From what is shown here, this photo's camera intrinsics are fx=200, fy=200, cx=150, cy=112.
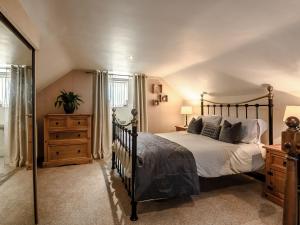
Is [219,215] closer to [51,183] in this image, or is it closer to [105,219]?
[105,219]

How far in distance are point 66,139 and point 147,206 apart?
241 cm

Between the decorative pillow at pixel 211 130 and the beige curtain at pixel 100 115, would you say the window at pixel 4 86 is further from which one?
the decorative pillow at pixel 211 130

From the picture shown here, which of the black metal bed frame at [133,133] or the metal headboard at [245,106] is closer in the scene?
the black metal bed frame at [133,133]

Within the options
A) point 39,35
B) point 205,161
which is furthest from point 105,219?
point 39,35

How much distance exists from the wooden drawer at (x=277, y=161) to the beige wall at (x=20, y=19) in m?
3.09

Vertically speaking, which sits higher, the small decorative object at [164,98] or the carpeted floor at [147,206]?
the small decorative object at [164,98]

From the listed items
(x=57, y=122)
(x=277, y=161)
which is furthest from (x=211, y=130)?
(x=57, y=122)

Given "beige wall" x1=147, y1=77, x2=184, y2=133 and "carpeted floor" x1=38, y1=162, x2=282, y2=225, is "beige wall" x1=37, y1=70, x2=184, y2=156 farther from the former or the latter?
"carpeted floor" x1=38, y1=162, x2=282, y2=225

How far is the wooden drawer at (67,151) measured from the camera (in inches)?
159

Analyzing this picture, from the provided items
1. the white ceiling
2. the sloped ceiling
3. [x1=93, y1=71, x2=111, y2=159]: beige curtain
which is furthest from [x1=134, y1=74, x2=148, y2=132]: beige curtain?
the white ceiling

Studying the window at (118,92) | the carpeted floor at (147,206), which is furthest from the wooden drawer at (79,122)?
the carpeted floor at (147,206)

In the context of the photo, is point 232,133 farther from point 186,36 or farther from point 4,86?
point 4,86

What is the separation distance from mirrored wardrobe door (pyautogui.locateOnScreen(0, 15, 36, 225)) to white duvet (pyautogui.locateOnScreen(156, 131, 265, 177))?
199cm

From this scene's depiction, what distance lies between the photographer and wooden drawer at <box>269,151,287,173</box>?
8.16ft
